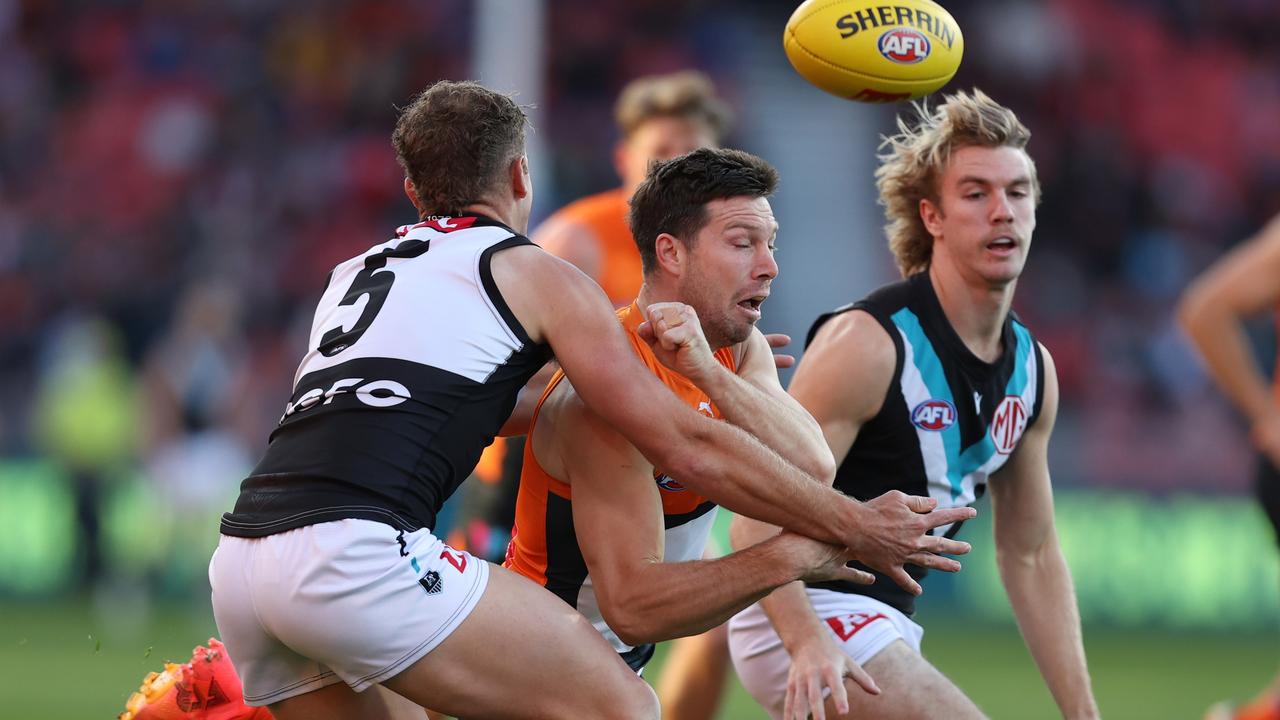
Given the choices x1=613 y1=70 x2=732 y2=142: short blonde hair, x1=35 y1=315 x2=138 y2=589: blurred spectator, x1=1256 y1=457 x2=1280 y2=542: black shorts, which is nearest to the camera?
x1=1256 y1=457 x2=1280 y2=542: black shorts

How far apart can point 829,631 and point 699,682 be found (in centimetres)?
167

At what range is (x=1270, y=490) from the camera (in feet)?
20.4

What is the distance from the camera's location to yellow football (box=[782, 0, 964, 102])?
528 cm

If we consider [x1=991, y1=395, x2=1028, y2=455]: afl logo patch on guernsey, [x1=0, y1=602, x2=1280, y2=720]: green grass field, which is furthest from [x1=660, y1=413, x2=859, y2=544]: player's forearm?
[x1=0, y1=602, x2=1280, y2=720]: green grass field

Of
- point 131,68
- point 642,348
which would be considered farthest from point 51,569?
point 642,348

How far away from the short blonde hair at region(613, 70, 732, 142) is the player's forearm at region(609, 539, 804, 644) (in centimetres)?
388

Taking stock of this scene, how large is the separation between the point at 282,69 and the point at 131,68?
69.9 inches

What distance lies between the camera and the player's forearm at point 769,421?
4352 millimetres

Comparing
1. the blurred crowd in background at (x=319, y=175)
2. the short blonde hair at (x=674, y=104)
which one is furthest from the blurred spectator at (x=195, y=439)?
the short blonde hair at (x=674, y=104)

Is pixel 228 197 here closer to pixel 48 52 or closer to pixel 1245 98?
pixel 48 52

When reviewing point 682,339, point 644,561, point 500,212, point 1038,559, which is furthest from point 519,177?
point 1038,559

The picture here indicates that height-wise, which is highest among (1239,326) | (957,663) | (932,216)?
(932,216)

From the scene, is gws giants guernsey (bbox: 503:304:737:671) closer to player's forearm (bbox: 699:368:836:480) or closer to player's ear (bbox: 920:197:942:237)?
player's forearm (bbox: 699:368:836:480)

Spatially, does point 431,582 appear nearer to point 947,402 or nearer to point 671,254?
point 671,254
